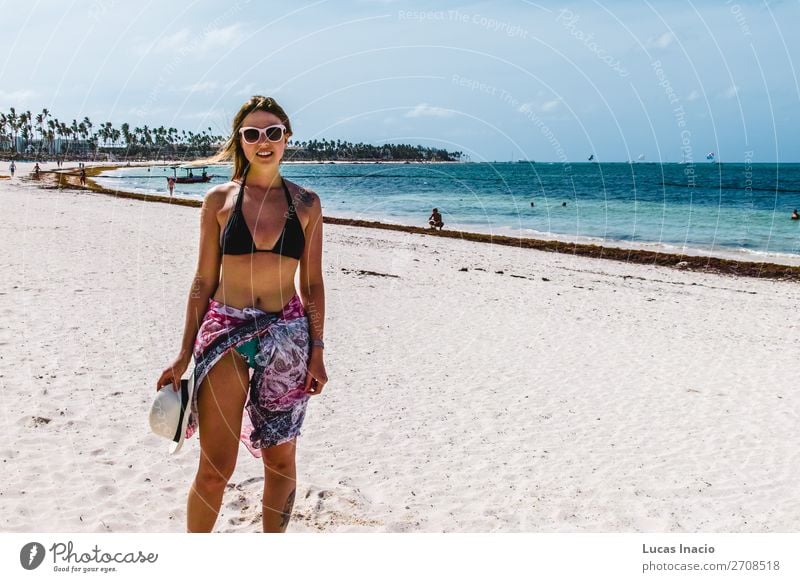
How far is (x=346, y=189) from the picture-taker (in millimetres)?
42312

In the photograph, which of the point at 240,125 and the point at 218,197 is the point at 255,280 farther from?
the point at 240,125

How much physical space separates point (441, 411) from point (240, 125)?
4050 millimetres

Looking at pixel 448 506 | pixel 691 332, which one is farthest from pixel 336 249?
pixel 448 506

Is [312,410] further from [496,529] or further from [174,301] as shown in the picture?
[174,301]

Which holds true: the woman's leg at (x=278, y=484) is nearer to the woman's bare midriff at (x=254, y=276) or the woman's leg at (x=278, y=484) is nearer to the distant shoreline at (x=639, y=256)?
the woman's bare midriff at (x=254, y=276)

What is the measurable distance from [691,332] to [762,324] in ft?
6.70

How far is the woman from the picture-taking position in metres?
2.84

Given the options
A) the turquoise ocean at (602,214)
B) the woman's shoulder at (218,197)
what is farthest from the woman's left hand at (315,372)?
the turquoise ocean at (602,214)

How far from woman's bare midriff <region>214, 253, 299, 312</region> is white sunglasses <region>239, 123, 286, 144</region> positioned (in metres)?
0.51

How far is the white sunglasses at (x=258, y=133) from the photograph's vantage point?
2887 mm

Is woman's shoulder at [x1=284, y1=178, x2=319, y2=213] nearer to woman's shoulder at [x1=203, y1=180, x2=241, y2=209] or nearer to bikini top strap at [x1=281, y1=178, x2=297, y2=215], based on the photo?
bikini top strap at [x1=281, y1=178, x2=297, y2=215]

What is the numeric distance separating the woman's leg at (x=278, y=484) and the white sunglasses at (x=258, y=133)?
1.40 m

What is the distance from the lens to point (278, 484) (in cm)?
324

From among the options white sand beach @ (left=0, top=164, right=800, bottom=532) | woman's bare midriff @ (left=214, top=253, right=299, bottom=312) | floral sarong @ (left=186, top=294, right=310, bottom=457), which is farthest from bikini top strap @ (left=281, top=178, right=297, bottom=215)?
white sand beach @ (left=0, top=164, right=800, bottom=532)
